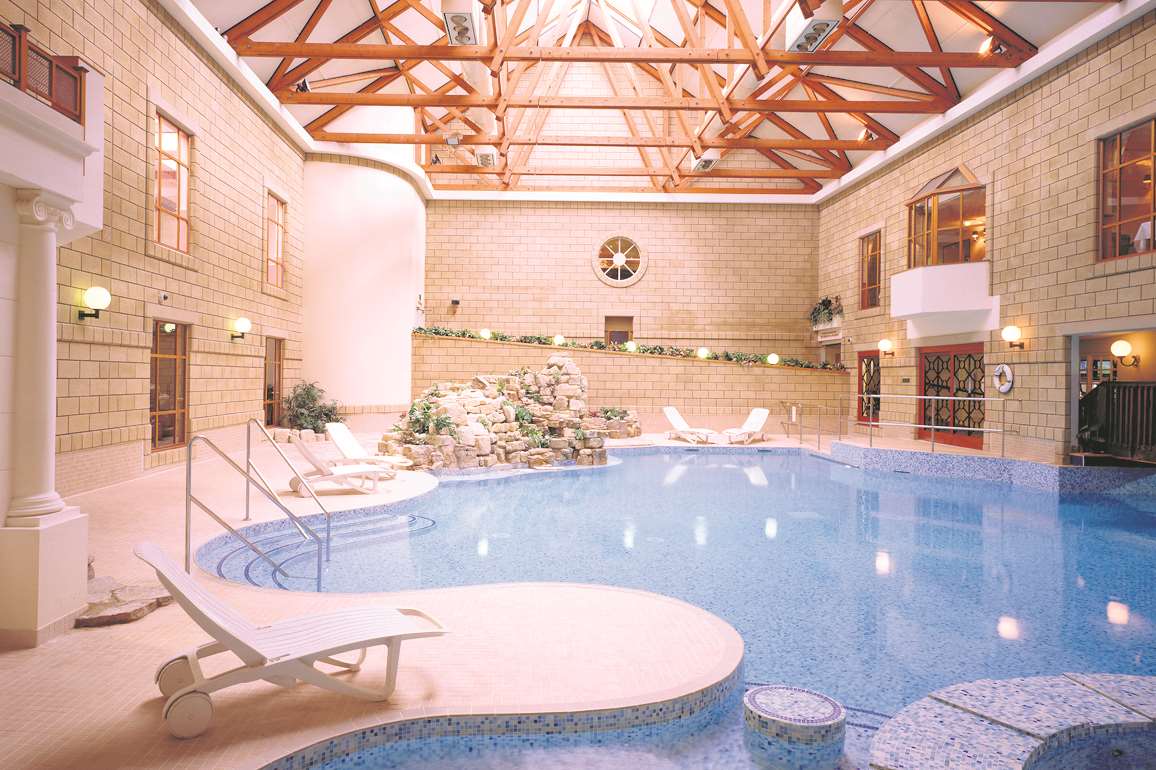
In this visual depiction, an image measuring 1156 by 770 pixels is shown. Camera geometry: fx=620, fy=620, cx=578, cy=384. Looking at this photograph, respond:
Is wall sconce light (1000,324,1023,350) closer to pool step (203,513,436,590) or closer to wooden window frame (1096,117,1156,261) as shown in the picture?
wooden window frame (1096,117,1156,261)

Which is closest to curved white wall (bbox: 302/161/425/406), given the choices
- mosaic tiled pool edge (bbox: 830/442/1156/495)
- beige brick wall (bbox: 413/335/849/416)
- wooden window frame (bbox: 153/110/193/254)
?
beige brick wall (bbox: 413/335/849/416)

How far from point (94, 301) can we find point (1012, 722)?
27.5 ft

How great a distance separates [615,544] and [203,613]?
4.23 meters

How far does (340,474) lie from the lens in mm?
6969

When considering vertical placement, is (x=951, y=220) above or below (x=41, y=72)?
above

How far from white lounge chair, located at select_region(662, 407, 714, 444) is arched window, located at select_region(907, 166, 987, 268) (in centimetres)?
557

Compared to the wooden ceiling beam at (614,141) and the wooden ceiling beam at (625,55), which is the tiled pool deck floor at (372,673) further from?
the wooden ceiling beam at (614,141)

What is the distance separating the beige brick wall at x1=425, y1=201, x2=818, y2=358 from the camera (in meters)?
18.0

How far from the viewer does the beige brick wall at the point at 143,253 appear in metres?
6.52

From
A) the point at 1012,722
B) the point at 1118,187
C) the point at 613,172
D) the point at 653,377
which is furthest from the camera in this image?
the point at 653,377

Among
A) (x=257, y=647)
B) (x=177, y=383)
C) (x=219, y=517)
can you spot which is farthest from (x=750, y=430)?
(x=257, y=647)

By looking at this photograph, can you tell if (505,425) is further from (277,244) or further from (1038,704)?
(1038,704)

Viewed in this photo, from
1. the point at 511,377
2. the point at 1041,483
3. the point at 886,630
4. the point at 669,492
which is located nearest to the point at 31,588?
the point at 886,630

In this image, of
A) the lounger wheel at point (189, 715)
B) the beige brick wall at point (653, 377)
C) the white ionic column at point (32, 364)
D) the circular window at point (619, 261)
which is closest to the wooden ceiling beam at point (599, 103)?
the beige brick wall at point (653, 377)
